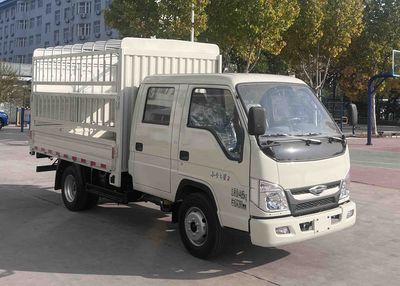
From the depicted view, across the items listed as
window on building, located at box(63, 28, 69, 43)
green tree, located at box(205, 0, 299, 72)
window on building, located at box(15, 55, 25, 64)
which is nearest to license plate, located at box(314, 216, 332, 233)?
green tree, located at box(205, 0, 299, 72)

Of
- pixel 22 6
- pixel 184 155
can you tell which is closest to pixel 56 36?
pixel 22 6

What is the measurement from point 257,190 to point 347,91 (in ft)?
109

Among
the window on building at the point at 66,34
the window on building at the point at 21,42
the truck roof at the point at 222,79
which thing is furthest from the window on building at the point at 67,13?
the truck roof at the point at 222,79

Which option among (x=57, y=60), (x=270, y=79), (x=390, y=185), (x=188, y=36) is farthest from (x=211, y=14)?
Answer: (x=270, y=79)

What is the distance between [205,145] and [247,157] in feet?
2.12

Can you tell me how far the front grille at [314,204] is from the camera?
544 cm

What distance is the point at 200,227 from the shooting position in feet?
19.6

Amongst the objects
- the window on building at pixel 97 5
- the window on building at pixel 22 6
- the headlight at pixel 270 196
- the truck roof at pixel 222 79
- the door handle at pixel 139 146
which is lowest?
the headlight at pixel 270 196

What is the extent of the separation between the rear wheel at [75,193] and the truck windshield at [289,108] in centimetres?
365

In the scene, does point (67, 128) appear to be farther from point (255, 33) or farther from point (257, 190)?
point (255, 33)

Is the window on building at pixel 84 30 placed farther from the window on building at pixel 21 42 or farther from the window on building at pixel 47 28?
the window on building at pixel 21 42

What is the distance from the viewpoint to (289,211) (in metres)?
5.34

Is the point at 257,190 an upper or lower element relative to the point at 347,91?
lower

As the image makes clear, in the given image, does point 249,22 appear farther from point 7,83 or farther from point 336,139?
point 7,83
